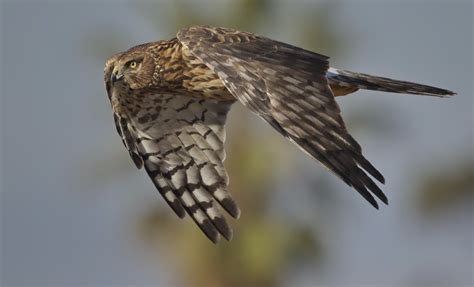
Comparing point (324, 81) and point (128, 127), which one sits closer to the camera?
point (324, 81)

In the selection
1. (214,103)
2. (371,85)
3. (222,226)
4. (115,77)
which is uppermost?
(115,77)

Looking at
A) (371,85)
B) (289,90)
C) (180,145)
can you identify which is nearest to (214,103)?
(180,145)

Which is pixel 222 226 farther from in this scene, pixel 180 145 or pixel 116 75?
pixel 116 75

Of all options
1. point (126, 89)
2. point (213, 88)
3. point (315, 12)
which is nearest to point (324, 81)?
point (213, 88)

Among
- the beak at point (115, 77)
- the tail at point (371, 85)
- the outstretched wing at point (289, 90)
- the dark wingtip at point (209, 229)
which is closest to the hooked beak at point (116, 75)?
the beak at point (115, 77)

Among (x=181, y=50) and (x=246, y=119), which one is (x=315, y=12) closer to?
(x=246, y=119)

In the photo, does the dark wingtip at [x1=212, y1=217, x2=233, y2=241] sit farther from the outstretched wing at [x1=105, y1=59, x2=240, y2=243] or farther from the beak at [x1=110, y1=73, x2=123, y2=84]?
the beak at [x1=110, y1=73, x2=123, y2=84]
